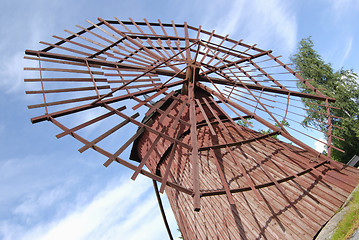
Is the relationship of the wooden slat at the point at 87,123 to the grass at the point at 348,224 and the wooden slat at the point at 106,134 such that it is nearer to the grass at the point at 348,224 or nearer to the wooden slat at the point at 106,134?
the wooden slat at the point at 106,134

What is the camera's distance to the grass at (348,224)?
371cm

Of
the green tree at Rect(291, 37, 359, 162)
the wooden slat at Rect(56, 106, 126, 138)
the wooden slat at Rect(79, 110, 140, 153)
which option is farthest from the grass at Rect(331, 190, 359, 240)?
the green tree at Rect(291, 37, 359, 162)

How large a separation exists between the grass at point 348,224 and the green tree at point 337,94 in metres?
12.9

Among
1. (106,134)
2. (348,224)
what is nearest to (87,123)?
(106,134)

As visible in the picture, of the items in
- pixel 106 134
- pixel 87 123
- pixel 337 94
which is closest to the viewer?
pixel 106 134

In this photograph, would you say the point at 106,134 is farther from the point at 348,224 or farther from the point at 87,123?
the point at 348,224

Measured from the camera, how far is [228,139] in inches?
265

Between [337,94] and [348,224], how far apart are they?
53.7 ft

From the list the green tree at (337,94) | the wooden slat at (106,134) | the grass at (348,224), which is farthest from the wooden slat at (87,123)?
the green tree at (337,94)

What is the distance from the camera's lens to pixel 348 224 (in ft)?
12.7

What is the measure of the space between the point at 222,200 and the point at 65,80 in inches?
182

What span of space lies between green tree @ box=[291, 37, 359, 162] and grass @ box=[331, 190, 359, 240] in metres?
Answer: 12.9

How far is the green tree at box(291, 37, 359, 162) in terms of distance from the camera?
16672 millimetres

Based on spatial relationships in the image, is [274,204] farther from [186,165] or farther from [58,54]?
[58,54]
